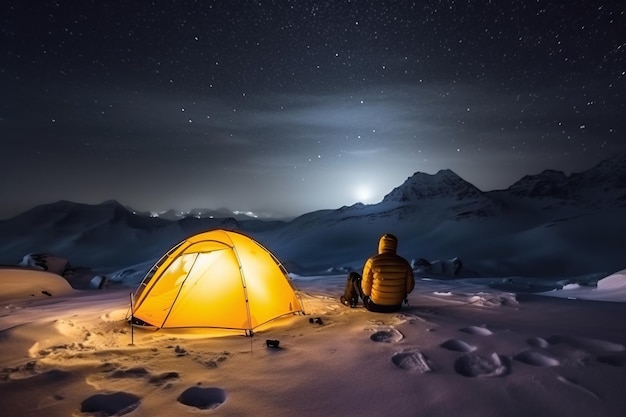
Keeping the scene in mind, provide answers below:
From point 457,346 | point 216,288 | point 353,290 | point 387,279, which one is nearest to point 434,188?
point 353,290

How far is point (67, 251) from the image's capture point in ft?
393

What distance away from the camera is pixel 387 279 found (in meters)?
7.14

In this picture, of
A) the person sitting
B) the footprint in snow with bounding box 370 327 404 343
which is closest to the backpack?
the person sitting

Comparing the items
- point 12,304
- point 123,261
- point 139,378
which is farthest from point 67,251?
point 139,378

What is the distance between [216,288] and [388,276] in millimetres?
3167

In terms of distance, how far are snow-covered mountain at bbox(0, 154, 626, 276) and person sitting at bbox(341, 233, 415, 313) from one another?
47.2m

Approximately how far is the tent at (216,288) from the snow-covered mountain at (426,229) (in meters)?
47.1

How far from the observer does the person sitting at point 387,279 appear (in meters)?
7.15

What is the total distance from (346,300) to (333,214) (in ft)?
447

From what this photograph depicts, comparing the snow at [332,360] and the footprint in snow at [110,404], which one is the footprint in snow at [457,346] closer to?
the snow at [332,360]

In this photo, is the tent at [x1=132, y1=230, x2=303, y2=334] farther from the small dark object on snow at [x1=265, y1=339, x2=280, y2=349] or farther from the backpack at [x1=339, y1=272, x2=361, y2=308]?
the backpack at [x1=339, y1=272, x2=361, y2=308]

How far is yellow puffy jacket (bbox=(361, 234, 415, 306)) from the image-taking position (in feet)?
23.5

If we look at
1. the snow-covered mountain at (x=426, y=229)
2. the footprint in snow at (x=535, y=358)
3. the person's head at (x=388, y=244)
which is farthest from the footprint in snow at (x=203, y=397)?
the snow-covered mountain at (x=426, y=229)

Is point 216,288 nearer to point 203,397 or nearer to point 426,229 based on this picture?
point 203,397
